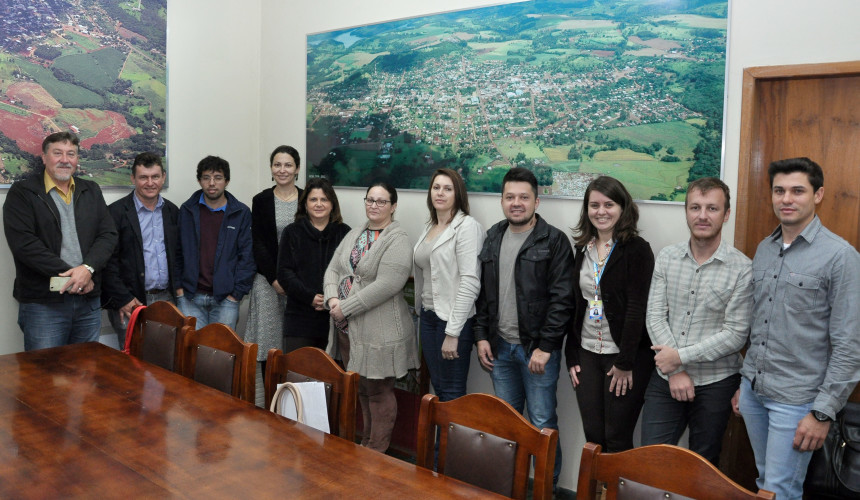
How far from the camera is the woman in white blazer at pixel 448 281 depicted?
309 cm

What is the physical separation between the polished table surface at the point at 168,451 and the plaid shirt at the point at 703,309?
4.09 feet

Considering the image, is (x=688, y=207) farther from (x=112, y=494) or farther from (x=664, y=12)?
(x=112, y=494)

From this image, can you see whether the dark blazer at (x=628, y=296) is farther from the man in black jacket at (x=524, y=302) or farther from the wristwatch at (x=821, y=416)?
the wristwatch at (x=821, y=416)

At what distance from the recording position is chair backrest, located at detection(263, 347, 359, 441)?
2.13 metres

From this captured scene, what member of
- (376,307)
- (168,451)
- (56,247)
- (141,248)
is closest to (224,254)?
(141,248)

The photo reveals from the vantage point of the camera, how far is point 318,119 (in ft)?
14.6

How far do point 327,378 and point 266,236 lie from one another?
188 cm

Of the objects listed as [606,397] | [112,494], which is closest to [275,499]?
[112,494]

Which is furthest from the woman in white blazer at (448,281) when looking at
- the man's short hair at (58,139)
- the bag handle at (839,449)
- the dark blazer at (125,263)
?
the man's short hair at (58,139)

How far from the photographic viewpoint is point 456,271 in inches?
124

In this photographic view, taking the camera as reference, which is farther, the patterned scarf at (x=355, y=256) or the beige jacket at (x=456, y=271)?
the patterned scarf at (x=355, y=256)

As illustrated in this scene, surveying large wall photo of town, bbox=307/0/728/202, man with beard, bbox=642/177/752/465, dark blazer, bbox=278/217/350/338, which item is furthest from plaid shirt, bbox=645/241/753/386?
dark blazer, bbox=278/217/350/338

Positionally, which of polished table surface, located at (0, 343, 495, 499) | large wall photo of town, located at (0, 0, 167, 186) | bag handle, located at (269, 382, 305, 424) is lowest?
polished table surface, located at (0, 343, 495, 499)

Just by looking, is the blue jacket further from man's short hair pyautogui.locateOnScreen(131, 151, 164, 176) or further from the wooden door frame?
the wooden door frame
